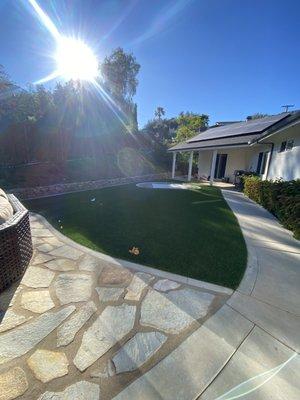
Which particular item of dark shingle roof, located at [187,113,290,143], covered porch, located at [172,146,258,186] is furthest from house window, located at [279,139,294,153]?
covered porch, located at [172,146,258,186]

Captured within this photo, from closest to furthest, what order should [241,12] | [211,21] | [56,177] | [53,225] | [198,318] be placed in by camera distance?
[198,318] < [53,225] < [241,12] < [211,21] < [56,177]

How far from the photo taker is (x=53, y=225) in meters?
5.46

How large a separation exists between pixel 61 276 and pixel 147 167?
1751cm

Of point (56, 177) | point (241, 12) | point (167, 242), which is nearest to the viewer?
point (167, 242)

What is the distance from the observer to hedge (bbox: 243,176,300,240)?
17.9 feet

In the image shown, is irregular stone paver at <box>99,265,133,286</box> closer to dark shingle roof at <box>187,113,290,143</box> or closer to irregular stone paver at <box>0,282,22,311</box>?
irregular stone paver at <box>0,282,22,311</box>

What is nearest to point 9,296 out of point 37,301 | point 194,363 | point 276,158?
point 37,301

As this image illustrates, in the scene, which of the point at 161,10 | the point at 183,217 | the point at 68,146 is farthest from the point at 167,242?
the point at 68,146

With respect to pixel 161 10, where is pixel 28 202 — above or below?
below

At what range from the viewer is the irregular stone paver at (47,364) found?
172 centimetres

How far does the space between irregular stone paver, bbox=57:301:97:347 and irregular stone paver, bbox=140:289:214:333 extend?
0.61 metres

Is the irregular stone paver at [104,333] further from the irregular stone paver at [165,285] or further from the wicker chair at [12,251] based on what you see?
the wicker chair at [12,251]

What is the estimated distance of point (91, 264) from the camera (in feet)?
11.5

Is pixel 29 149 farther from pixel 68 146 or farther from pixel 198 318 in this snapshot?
pixel 198 318
